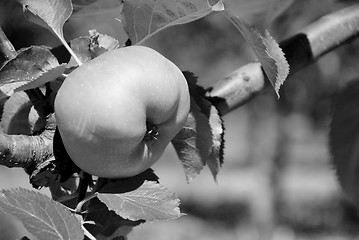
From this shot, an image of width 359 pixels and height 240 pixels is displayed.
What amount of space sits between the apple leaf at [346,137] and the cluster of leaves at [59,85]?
0.47 meters

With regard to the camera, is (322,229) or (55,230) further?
(322,229)

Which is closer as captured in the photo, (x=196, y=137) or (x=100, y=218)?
(x=100, y=218)

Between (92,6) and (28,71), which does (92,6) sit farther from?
(28,71)

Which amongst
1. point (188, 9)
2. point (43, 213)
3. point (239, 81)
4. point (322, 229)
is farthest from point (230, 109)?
point (322, 229)

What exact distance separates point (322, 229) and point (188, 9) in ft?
22.6

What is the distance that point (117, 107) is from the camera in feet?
1.94

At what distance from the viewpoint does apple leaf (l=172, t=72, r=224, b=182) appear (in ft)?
2.50

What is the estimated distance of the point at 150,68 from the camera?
0.62 metres

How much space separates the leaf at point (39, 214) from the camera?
55 centimetres

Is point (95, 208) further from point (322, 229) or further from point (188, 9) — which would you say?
point (322, 229)

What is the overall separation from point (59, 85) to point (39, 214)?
155 mm

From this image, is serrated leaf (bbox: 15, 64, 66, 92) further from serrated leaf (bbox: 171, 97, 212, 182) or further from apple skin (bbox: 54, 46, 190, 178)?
serrated leaf (bbox: 171, 97, 212, 182)

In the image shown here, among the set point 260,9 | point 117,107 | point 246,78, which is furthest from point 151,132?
point 260,9

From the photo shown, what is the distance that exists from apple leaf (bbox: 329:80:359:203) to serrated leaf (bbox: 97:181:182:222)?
1.95 ft
